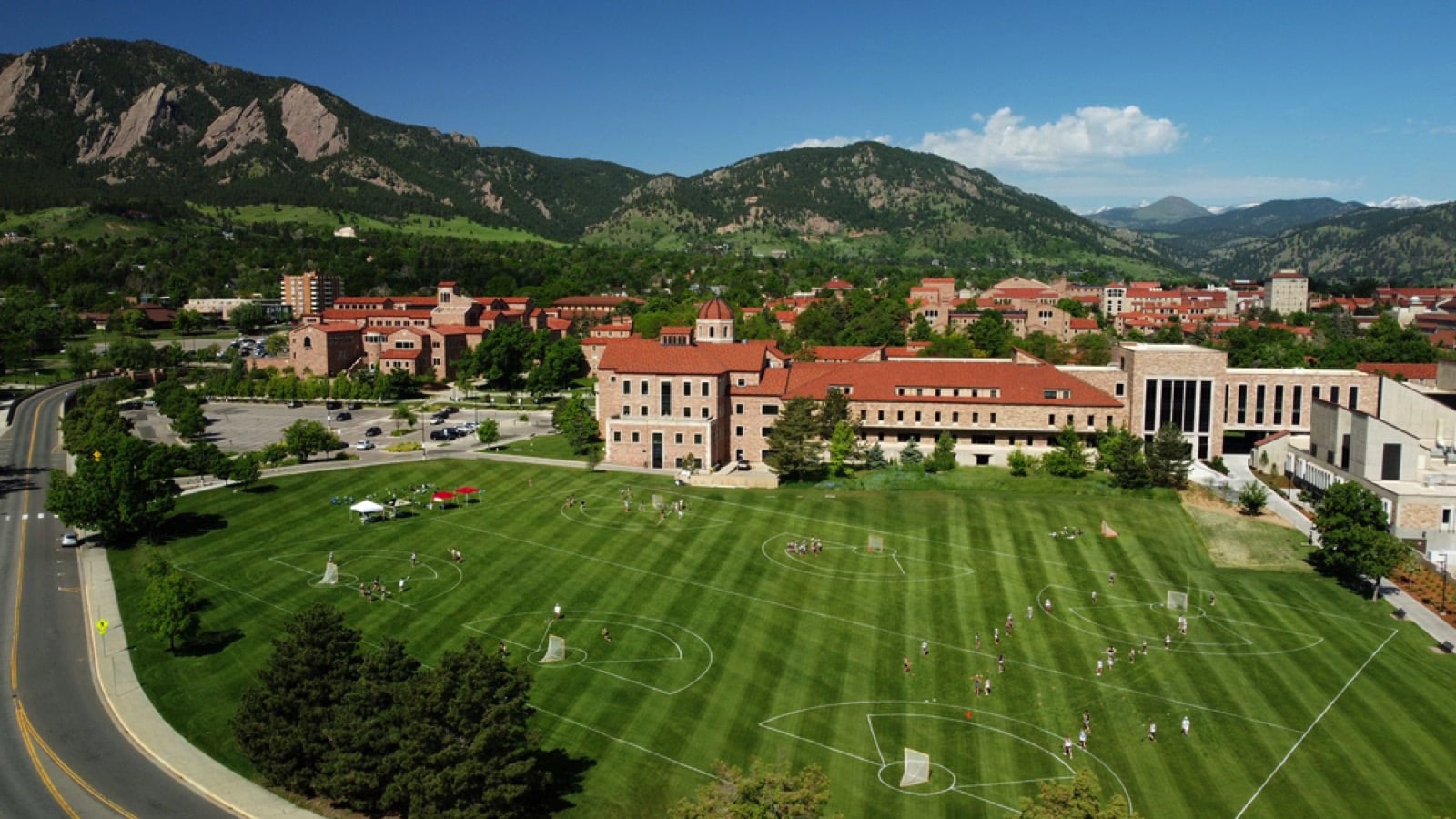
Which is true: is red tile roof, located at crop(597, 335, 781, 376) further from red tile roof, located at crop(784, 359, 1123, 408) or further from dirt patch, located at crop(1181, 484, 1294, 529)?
dirt patch, located at crop(1181, 484, 1294, 529)

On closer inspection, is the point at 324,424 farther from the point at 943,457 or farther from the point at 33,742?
the point at 33,742

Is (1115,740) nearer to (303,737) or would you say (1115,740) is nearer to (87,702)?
(303,737)

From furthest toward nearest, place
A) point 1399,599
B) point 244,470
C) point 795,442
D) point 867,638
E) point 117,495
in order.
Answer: point 795,442 < point 244,470 < point 117,495 < point 1399,599 < point 867,638

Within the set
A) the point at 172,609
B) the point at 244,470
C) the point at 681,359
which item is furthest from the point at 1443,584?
the point at 244,470

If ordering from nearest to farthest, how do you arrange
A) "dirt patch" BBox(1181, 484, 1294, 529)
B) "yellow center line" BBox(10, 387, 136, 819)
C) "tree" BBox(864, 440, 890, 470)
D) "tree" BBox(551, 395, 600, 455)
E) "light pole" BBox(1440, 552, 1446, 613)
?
"yellow center line" BBox(10, 387, 136, 819) → "light pole" BBox(1440, 552, 1446, 613) → "dirt patch" BBox(1181, 484, 1294, 529) → "tree" BBox(864, 440, 890, 470) → "tree" BBox(551, 395, 600, 455)

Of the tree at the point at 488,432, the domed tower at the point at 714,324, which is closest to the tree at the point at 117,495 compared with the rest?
the tree at the point at 488,432

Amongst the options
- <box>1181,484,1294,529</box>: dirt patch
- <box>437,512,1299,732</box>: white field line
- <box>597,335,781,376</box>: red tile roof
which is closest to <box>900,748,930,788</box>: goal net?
<box>437,512,1299,732</box>: white field line

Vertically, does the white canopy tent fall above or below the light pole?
above

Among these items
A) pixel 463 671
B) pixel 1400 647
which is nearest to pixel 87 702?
pixel 463 671
